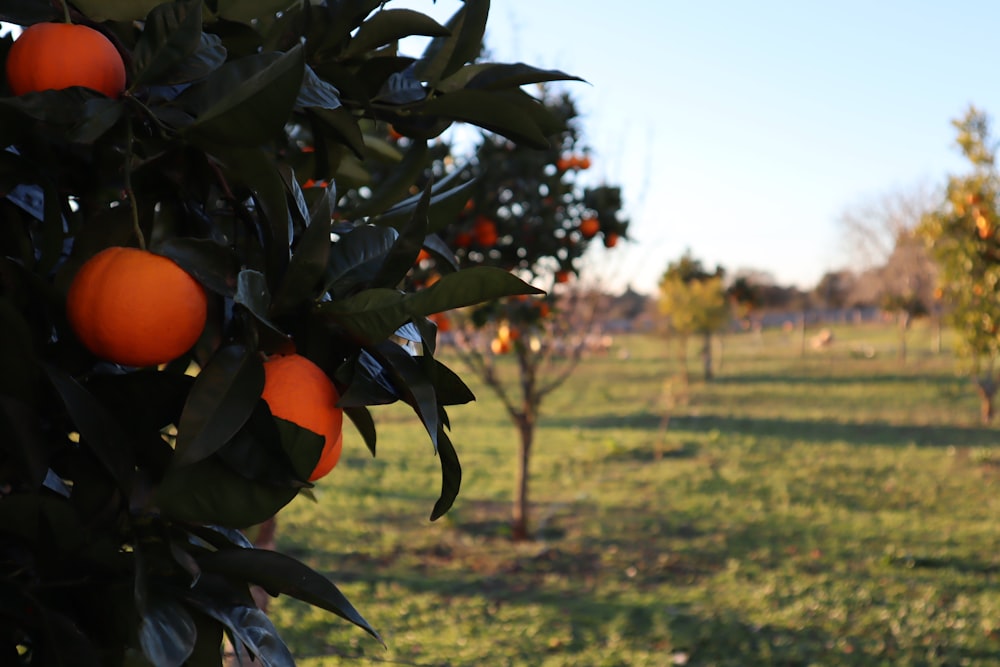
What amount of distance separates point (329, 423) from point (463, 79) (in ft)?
1.35

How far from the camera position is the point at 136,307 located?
0.60 meters

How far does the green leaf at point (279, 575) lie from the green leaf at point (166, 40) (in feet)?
1.21

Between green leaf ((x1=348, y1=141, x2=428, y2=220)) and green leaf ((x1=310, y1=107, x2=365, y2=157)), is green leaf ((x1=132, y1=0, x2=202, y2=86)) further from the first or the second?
green leaf ((x1=348, y1=141, x2=428, y2=220))

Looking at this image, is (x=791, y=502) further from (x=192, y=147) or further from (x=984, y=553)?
(x=192, y=147)

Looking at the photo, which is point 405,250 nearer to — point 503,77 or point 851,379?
point 503,77

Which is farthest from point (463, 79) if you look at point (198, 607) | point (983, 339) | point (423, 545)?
point (983, 339)

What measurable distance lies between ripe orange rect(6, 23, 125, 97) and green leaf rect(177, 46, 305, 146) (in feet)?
0.27

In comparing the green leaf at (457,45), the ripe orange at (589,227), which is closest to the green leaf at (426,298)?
the green leaf at (457,45)

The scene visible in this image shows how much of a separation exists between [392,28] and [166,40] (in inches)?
9.6

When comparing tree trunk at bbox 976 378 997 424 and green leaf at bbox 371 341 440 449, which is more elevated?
green leaf at bbox 371 341 440 449

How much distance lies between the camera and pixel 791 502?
850 centimetres

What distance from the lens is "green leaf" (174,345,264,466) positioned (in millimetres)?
553

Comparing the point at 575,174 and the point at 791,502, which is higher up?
the point at 575,174

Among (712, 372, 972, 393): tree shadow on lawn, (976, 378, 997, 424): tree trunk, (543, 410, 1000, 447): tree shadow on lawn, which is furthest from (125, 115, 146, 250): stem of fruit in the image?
(712, 372, 972, 393): tree shadow on lawn
